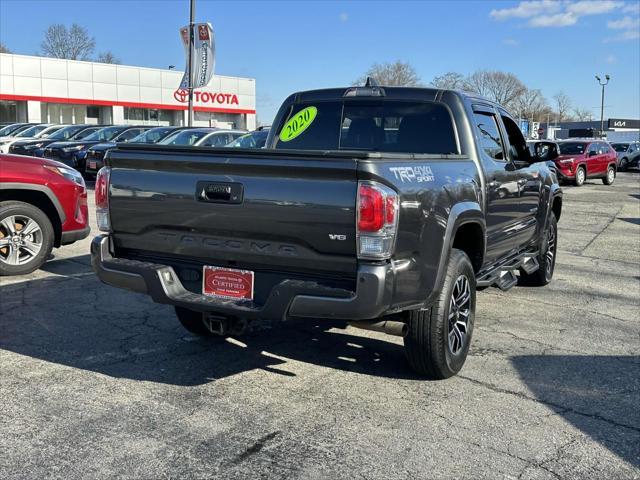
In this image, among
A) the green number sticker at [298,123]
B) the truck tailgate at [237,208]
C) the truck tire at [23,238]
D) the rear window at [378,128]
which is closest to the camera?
the truck tailgate at [237,208]

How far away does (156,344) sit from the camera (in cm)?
527

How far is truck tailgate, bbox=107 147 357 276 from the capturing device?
3.66m

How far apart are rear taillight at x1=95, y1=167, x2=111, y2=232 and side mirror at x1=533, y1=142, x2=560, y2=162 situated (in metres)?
4.20

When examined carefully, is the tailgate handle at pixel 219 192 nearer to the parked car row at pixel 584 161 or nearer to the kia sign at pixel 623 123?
the parked car row at pixel 584 161

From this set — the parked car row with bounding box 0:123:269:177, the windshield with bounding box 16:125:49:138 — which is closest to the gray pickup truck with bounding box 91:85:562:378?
the parked car row with bounding box 0:123:269:177

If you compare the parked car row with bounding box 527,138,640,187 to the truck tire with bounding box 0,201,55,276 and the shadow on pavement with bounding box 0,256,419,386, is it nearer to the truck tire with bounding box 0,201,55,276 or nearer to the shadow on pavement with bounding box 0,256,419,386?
the truck tire with bounding box 0,201,55,276

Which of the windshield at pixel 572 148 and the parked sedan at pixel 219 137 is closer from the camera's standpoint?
the parked sedan at pixel 219 137

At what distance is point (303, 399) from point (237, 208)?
1306mm

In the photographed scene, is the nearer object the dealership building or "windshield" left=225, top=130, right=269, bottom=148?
"windshield" left=225, top=130, right=269, bottom=148

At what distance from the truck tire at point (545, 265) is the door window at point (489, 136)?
181cm

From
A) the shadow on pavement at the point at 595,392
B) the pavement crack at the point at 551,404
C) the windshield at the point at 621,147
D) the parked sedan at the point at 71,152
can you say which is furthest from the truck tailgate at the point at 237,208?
the windshield at the point at 621,147

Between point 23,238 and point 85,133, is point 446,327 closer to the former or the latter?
point 23,238

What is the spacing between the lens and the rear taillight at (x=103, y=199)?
14.5ft

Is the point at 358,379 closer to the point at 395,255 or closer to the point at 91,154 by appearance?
the point at 395,255
